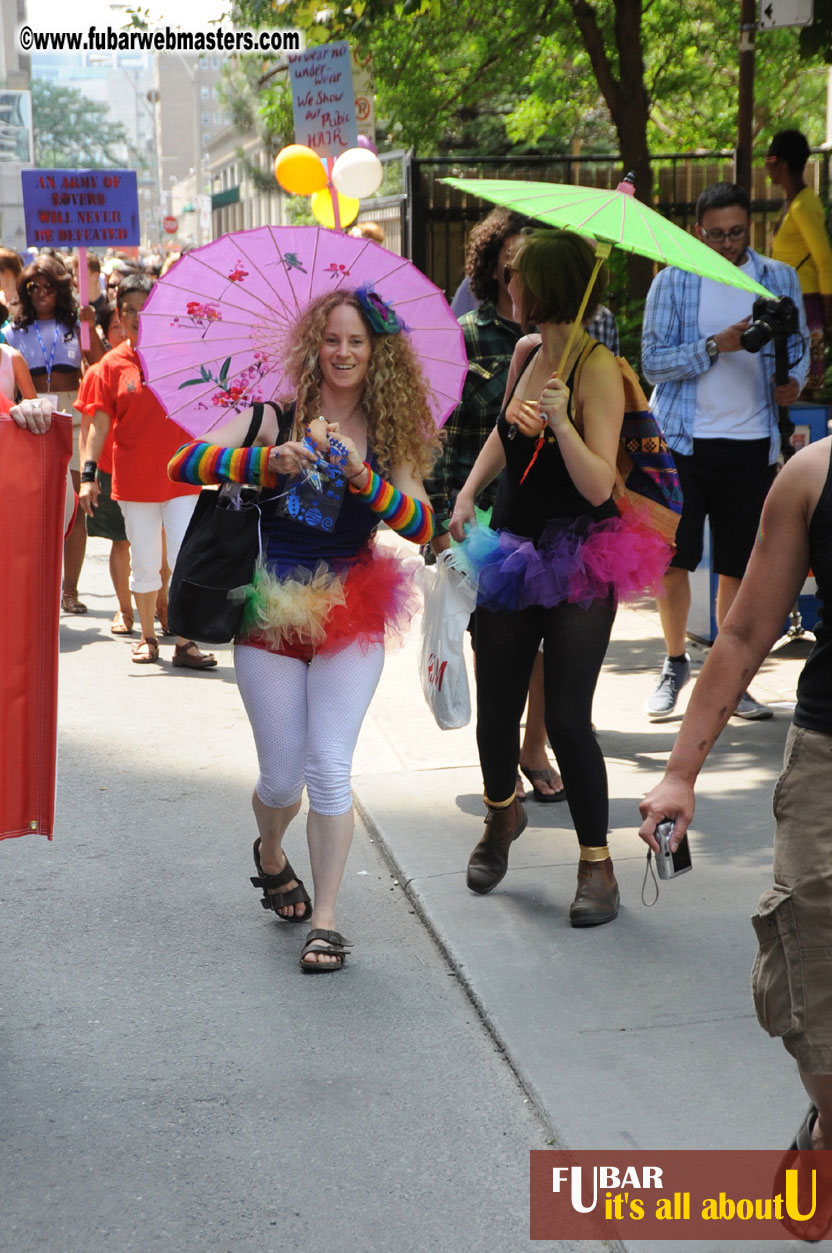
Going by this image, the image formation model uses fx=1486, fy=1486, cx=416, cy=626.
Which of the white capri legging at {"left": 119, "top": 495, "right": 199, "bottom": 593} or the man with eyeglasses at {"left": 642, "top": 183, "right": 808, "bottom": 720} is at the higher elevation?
the man with eyeglasses at {"left": 642, "top": 183, "right": 808, "bottom": 720}

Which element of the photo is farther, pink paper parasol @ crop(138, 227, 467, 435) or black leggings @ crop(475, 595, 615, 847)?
black leggings @ crop(475, 595, 615, 847)

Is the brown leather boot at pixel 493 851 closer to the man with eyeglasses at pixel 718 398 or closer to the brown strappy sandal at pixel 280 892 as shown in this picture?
the brown strappy sandal at pixel 280 892

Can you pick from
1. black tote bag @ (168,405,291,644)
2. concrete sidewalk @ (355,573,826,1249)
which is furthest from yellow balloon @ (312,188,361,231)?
black tote bag @ (168,405,291,644)

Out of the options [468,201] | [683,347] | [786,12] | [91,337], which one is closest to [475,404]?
[683,347]

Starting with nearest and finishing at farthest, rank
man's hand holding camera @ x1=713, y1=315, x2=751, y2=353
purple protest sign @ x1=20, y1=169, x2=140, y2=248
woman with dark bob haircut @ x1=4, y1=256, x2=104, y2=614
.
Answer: man's hand holding camera @ x1=713, y1=315, x2=751, y2=353
woman with dark bob haircut @ x1=4, y1=256, x2=104, y2=614
purple protest sign @ x1=20, y1=169, x2=140, y2=248

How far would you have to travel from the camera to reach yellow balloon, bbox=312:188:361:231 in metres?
14.0

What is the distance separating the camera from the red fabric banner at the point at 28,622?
3688 millimetres

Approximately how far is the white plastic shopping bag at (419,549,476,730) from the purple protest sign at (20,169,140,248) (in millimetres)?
6808

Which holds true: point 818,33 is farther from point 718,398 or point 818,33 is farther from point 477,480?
point 477,480

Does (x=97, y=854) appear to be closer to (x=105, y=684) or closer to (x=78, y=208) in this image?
(x=105, y=684)

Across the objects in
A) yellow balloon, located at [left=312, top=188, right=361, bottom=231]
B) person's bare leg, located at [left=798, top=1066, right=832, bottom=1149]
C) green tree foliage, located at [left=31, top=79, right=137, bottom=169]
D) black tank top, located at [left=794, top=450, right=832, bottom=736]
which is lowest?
person's bare leg, located at [left=798, top=1066, right=832, bottom=1149]

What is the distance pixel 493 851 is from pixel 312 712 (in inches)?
35.8

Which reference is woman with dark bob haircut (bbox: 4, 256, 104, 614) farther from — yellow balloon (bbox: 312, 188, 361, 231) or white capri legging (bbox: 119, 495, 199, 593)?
yellow balloon (bbox: 312, 188, 361, 231)

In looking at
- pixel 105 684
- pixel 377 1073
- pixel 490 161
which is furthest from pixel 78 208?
pixel 377 1073
